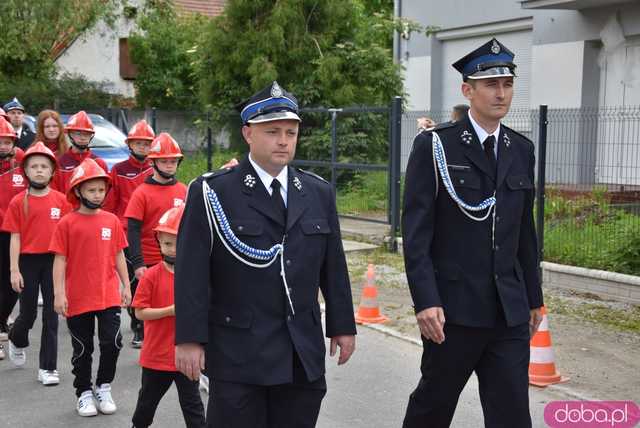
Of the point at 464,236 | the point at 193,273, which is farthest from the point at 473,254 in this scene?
the point at 193,273

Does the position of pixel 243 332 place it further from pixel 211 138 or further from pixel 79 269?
pixel 211 138

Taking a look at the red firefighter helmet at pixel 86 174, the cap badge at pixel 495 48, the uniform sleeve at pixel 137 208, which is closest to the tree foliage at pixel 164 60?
the uniform sleeve at pixel 137 208

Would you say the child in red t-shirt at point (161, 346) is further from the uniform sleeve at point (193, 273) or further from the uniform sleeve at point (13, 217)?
the uniform sleeve at point (13, 217)

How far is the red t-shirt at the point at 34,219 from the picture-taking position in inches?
280

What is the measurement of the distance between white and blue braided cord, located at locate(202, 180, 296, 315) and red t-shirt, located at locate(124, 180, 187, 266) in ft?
10.6

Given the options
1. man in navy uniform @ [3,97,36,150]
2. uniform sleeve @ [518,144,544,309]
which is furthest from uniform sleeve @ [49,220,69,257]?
man in navy uniform @ [3,97,36,150]

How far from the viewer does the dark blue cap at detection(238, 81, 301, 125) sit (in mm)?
3770

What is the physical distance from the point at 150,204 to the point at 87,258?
0.90 m

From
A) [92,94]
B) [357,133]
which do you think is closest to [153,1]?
[92,94]

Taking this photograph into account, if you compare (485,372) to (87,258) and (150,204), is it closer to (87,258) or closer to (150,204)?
(87,258)

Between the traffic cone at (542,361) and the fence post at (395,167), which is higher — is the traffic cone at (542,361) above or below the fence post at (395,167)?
below

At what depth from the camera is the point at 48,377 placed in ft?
22.4

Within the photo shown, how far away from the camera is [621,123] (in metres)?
10.4

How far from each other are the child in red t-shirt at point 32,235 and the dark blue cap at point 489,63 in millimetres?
3887
